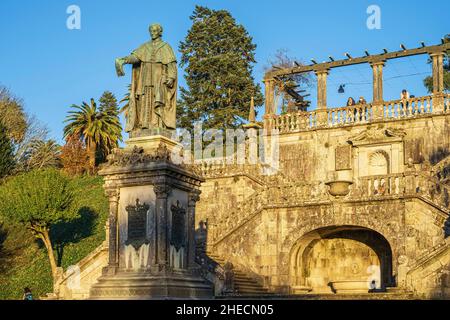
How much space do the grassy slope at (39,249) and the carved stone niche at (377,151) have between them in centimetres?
1433

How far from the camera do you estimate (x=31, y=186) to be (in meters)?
38.1

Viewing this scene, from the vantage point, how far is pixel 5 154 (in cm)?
4941

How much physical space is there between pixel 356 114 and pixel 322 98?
215 centimetres

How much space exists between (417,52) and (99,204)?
846 inches

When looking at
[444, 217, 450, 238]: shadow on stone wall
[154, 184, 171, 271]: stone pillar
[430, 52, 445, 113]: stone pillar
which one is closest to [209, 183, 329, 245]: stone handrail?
[444, 217, 450, 238]: shadow on stone wall

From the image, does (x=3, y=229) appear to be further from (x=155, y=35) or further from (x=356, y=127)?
(x=155, y=35)

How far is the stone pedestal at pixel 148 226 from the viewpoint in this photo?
1695 cm

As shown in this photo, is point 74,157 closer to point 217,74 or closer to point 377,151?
point 217,74

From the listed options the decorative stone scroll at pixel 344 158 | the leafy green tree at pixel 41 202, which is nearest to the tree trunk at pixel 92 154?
the leafy green tree at pixel 41 202

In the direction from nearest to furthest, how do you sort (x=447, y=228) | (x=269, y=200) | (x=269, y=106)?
(x=447, y=228) < (x=269, y=200) < (x=269, y=106)

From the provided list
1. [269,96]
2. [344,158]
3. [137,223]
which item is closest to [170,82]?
[137,223]

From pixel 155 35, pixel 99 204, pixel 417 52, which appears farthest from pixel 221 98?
pixel 155 35

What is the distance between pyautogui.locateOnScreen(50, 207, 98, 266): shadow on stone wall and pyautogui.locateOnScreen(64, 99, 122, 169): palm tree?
16689mm

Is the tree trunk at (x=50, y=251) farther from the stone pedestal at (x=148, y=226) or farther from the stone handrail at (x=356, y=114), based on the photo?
the stone pedestal at (x=148, y=226)
